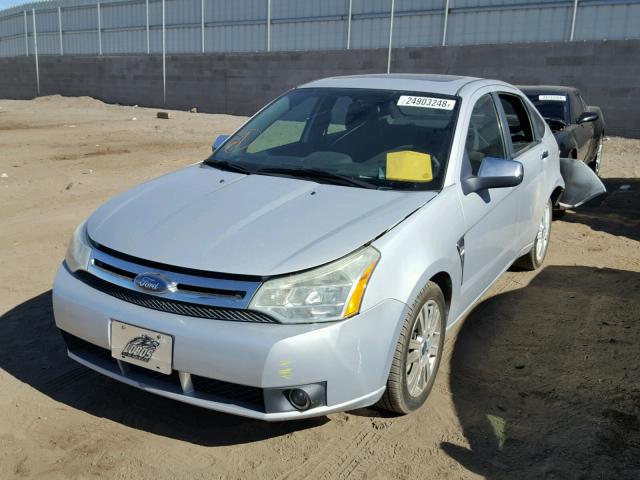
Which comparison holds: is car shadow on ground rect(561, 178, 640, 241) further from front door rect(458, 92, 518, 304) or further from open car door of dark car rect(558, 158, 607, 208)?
front door rect(458, 92, 518, 304)

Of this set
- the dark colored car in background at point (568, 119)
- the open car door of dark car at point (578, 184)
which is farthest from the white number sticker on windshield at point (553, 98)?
the open car door of dark car at point (578, 184)

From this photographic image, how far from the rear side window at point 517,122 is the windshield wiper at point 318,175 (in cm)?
161

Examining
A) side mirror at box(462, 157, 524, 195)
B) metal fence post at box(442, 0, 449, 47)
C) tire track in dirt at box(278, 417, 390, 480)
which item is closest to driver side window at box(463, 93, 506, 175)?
side mirror at box(462, 157, 524, 195)

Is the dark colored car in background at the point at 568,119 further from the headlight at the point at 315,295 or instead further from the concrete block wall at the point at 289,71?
the concrete block wall at the point at 289,71

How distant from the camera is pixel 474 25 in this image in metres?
17.8

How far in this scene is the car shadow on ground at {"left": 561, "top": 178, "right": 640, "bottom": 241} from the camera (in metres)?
7.08

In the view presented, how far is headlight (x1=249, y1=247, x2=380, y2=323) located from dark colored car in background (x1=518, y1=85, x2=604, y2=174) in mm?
5741

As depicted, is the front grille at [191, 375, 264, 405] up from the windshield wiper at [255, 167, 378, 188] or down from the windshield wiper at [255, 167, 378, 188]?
down

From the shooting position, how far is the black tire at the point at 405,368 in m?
Result: 2.90

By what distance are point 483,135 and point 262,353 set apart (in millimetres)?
2308

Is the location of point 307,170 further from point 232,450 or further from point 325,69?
point 325,69

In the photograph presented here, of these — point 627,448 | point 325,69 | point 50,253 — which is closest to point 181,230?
point 627,448

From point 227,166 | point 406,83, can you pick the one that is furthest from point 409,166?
point 227,166

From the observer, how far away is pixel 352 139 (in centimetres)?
388
